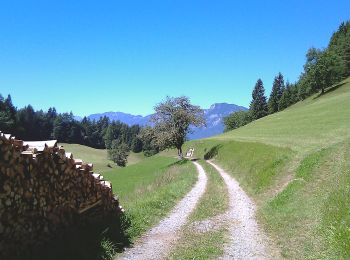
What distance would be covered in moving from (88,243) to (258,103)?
161 m

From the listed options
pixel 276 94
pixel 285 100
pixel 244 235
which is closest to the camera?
pixel 244 235

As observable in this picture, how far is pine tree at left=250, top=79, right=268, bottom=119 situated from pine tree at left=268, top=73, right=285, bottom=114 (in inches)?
152

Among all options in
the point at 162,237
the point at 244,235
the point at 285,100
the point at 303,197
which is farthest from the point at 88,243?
the point at 285,100

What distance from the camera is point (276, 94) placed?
167 meters

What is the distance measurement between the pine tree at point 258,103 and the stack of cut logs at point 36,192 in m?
157

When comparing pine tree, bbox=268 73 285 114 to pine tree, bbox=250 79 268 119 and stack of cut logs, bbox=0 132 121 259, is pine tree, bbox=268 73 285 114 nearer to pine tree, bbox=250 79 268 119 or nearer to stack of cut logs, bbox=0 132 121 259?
pine tree, bbox=250 79 268 119

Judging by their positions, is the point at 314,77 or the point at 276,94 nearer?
the point at 314,77

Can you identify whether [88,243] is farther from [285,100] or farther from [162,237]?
[285,100]

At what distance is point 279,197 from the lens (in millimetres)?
23453

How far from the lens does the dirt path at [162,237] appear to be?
13955 millimetres

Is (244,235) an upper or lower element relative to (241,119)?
lower

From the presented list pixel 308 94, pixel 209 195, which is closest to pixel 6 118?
pixel 308 94

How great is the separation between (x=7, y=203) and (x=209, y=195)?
19.5m

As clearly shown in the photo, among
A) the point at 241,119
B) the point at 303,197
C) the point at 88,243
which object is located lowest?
the point at 303,197
